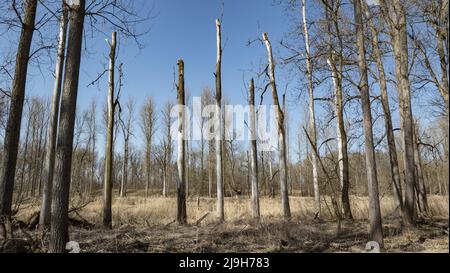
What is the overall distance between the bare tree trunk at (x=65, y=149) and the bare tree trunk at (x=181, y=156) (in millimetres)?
5019

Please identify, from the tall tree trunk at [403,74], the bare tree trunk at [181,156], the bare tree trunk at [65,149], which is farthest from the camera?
the bare tree trunk at [181,156]

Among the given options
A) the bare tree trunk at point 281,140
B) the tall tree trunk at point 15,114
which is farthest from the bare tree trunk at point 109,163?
the bare tree trunk at point 281,140

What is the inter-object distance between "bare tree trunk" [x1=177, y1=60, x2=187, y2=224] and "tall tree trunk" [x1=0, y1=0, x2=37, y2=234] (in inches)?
178

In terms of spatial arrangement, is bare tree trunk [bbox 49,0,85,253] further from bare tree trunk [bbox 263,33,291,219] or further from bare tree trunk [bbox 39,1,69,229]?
bare tree trunk [bbox 263,33,291,219]

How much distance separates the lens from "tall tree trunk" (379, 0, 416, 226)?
8547mm

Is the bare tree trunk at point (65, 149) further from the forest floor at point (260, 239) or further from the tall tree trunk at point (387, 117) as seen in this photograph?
the tall tree trunk at point (387, 117)

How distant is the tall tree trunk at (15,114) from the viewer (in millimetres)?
6691

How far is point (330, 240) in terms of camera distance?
6.89m

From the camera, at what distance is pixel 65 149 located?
5.21 metres

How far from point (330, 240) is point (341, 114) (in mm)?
4772

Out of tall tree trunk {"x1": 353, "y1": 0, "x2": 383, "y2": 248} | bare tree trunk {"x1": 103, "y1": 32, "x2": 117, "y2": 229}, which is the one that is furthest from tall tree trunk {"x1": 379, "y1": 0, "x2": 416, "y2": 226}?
bare tree trunk {"x1": 103, "y1": 32, "x2": 117, "y2": 229}

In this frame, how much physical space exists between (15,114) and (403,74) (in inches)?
398

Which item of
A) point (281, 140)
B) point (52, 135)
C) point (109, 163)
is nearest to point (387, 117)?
point (281, 140)

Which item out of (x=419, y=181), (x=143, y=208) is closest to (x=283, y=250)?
(x=419, y=181)
